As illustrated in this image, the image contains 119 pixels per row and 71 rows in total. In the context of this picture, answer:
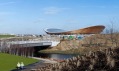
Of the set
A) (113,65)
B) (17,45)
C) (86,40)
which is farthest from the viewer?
(86,40)

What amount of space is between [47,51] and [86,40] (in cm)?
1376

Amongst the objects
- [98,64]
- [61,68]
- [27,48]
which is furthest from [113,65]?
[27,48]

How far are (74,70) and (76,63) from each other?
0.37 metres

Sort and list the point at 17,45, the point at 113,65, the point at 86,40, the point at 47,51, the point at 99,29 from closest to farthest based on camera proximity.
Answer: the point at 113,65, the point at 17,45, the point at 47,51, the point at 86,40, the point at 99,29

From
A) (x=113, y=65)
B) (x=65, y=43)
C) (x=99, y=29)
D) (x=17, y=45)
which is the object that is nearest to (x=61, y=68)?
(x=113, y=65)

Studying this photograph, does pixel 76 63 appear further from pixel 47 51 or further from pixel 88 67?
pixel 47 51

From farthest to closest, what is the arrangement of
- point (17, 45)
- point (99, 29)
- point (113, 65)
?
point (99, 29) < point (17, 45) < point (113, 65)

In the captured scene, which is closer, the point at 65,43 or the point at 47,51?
the point at 47,51

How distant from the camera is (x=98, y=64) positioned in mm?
6711

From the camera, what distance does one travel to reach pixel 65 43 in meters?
92.6

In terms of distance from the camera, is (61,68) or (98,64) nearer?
(98,64)

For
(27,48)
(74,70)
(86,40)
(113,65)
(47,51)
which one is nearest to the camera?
(113,65)

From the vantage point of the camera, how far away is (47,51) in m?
85.8

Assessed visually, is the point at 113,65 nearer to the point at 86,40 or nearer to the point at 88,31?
the point at 86,40
